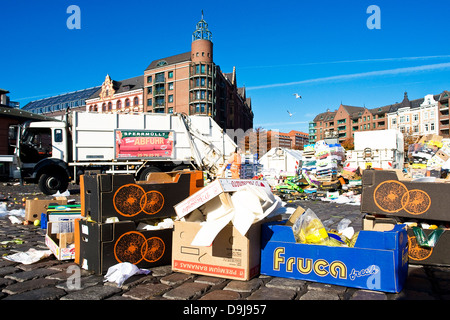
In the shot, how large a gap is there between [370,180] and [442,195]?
71 centimetres

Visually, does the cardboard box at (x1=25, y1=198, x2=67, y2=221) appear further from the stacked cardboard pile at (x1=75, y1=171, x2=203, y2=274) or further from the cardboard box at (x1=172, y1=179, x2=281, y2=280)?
the cardboard box at (x1=172, y1=179, x2=281, y2=280)

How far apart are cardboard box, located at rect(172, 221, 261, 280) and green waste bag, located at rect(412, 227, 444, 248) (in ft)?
5.50

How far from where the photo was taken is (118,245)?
10.6 ft

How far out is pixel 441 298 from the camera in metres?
2.54

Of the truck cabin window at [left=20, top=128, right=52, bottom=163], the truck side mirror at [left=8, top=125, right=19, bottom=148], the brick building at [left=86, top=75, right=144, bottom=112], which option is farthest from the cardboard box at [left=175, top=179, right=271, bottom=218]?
the brick building at [left=86, top=75, right=144, bottom=112]

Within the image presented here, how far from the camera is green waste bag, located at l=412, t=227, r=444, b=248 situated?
3328mm

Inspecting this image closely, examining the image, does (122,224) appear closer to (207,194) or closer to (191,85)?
(207,194)

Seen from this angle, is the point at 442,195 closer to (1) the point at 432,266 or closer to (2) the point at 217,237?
(1) the point at 432,266

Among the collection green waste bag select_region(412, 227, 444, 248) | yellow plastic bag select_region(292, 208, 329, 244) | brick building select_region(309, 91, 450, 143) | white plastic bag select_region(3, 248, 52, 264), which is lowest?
white plastic bag select_region(3, 248, 52, 264)

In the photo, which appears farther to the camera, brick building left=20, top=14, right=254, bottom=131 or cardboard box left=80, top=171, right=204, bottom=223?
brick building left=20, top=14, right=254, bottom=131

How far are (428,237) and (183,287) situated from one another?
252cm

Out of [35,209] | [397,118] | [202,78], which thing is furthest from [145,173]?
[397,118]

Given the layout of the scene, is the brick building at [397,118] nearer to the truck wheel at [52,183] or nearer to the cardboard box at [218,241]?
the truck wheel at [52,183]
